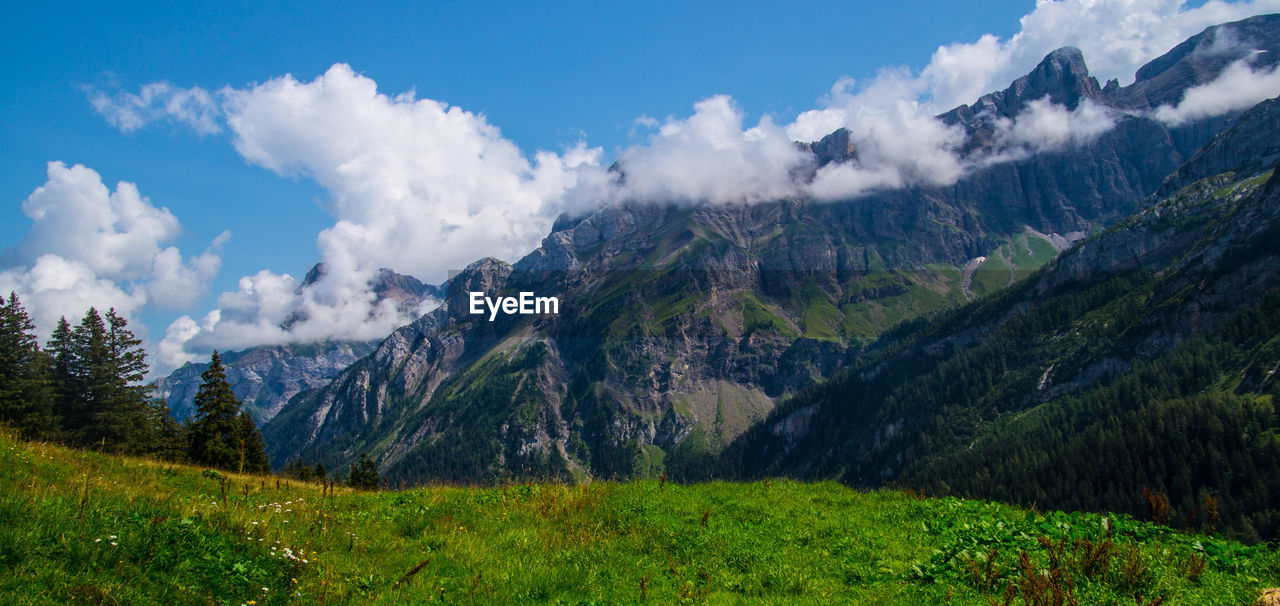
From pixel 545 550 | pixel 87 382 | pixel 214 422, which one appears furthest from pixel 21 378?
pixel 545 550

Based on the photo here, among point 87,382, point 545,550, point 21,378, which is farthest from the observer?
point 87,382

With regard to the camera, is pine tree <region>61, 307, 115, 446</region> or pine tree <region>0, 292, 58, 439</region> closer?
pine tree <region>0, 292, 58, 439</region>

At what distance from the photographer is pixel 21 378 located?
49.7 metres

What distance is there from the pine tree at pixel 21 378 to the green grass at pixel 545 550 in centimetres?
4434

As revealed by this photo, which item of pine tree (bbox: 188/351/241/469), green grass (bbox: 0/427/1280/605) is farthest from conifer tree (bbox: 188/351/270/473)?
green grass (bbox: 0/427/1280/605)

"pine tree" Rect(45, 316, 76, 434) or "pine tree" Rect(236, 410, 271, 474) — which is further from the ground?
"pine tree" Rect(45, 316, 76, 434)

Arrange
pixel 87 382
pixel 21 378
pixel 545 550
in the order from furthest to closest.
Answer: pixel 87 382 < pixel 21 378 < pixel 545 550

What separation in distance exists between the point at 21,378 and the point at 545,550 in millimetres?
62385

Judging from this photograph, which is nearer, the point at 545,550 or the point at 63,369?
the point at 545,550

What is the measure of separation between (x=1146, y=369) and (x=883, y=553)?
239770 millimetres

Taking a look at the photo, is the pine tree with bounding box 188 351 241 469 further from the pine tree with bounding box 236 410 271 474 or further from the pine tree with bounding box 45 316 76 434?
the pine tree with bounding box 45 316 76 434

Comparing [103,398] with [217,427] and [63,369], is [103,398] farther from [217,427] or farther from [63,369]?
Result: [217,427]

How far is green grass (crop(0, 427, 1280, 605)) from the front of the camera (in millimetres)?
8570

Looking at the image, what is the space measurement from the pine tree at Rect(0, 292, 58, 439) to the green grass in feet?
145
